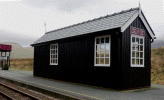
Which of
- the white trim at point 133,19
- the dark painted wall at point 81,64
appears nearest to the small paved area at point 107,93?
the dark painted wall at point 81,64

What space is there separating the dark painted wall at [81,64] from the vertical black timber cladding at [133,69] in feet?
1.41

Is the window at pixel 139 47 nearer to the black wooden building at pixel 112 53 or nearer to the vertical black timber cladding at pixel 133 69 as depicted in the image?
the black wooden building at pixel 112 53

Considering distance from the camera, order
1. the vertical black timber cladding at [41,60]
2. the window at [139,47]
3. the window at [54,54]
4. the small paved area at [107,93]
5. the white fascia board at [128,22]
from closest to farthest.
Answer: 1. the small paved area at [107,93]
2. the white fascia board at [128,22]
3. the window at [139,47]
4. the window at [54,54]
5. the vertical black timber cladding at [41,60]

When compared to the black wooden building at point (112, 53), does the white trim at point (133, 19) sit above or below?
above

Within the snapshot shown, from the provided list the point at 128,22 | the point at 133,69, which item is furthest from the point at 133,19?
the point at 133,69

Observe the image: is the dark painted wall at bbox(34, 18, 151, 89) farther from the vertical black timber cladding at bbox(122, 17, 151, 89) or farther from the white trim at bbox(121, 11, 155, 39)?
the white trim at bbox(121, 11, 155, 39)

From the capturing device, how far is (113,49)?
31.9ft

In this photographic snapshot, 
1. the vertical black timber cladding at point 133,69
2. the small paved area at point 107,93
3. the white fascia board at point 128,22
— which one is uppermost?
the white fascia board at point 128,22

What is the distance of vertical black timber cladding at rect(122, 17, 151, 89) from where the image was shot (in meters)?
9.61

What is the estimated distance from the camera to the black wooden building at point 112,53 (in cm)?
955

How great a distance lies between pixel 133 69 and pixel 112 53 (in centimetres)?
152

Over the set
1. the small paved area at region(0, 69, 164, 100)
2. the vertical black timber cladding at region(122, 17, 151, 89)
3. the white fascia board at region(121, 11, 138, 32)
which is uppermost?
the white fascia board at region(121, 11, 138, 32)

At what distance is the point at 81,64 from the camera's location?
11742 millimetres

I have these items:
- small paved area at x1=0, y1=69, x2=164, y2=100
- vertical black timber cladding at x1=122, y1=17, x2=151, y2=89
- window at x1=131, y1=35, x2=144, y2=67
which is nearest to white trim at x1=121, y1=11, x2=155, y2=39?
vertical black timber cladding at x1=122, y1=17, x2=151, y2=89
